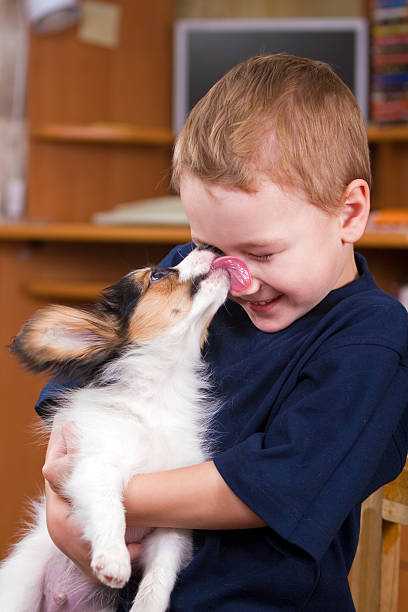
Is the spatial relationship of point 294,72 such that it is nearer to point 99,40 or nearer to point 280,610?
point 280,610

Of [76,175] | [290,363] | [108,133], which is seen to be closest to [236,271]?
[290,363]

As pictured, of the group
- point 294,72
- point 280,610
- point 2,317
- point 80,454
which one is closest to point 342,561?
point 280,610

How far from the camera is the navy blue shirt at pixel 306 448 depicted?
0.87 metres

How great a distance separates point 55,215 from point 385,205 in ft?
4.47

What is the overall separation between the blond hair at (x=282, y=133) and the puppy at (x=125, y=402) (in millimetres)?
186

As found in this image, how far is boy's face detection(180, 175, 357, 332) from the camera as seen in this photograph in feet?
3.13

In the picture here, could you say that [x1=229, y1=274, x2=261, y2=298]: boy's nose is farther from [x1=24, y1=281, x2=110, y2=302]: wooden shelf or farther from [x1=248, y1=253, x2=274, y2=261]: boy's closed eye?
[x1=24, y1=281, x2=110, y2=302]: wooden shelf

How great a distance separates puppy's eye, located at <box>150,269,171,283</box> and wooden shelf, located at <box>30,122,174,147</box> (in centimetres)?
178

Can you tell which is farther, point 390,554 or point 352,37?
point 352,37

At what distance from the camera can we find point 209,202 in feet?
3.18

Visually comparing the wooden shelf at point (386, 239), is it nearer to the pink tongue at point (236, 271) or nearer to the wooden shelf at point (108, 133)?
the wooden shelf at point (108, 133)

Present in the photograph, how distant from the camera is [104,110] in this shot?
9.84 ft

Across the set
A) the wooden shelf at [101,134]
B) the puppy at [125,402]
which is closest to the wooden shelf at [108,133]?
the wooden shelf at [101,134]

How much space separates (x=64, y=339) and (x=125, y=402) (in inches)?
5.6
